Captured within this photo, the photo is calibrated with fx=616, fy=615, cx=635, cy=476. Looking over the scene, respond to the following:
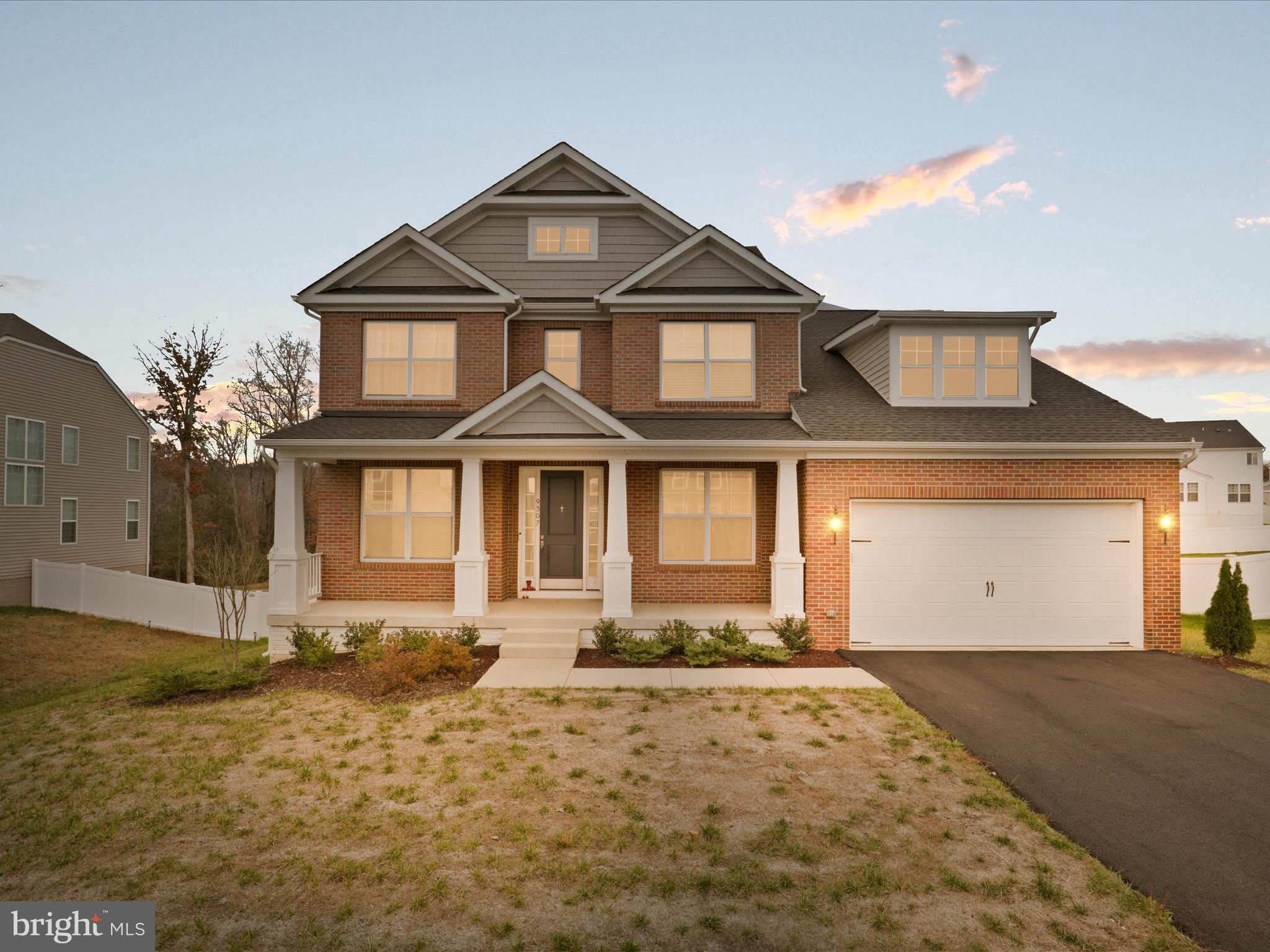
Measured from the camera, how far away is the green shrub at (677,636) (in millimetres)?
10078

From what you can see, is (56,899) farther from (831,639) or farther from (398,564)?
(831,639)

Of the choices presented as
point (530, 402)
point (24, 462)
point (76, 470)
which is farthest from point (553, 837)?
point (76, 470)

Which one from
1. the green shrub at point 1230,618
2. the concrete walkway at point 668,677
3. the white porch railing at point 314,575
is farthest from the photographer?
the white porch railing at point 314,575

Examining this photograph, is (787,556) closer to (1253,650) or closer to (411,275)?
(1253,650)

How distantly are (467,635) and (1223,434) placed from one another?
175ft

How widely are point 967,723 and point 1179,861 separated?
9.08 feet

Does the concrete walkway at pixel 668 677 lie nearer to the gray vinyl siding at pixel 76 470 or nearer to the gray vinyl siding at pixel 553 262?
the gray vinyl siding at pixel 553 262

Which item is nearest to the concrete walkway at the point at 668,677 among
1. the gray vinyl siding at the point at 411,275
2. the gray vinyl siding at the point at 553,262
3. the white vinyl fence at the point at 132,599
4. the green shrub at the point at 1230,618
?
the green shrub at the point at 1230,618

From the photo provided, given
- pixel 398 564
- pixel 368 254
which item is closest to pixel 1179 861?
pixel 398 564

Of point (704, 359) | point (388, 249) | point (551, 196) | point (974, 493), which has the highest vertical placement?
point (551, 196)

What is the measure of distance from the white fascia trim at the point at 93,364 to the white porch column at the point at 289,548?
14.8m

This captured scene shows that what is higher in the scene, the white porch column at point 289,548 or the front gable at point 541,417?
the front gable at point 541,417

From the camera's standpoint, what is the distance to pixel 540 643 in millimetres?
10242

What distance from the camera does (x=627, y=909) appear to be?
4020mm
